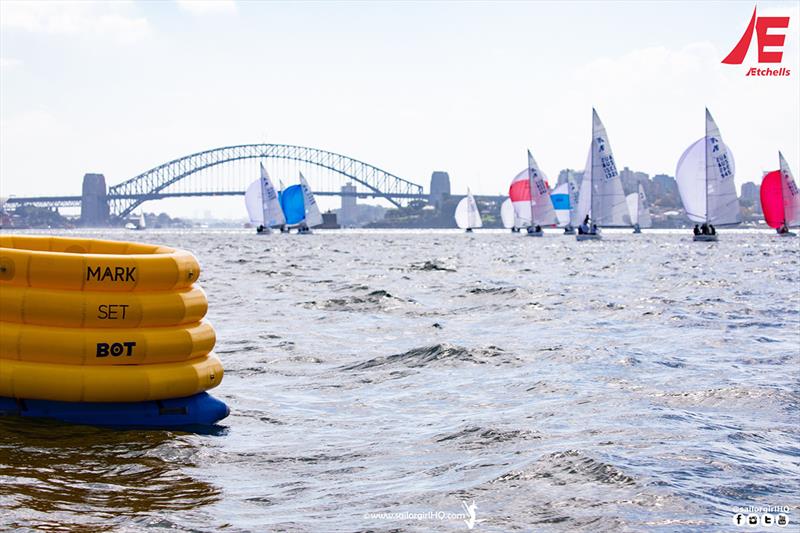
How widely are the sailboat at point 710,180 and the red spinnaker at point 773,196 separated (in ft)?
29.5

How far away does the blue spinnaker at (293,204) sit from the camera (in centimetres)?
9719

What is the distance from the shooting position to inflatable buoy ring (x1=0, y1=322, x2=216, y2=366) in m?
6.48

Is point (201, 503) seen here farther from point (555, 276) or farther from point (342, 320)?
point (555, 276)

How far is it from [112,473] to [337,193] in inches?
5543

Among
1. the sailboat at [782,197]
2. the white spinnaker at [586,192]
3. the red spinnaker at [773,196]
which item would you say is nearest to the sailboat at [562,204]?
the white spinnaker at [586,192]

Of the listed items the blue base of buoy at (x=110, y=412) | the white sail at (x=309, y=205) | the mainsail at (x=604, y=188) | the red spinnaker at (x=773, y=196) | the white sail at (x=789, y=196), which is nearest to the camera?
the blue base of buoy at (x=110, y=412)

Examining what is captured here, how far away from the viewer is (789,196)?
67.1m

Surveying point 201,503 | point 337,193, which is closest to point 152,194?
point 337,193

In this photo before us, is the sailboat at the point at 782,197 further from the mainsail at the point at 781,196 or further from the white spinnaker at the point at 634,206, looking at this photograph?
the white spinnaker at the point at 634,206

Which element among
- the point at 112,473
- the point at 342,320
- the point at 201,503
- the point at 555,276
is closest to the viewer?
the point at 201,503

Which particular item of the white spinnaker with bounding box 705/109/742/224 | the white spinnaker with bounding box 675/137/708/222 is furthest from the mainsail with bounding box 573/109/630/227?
the white spinnaker with bounding box 705/109/742/224

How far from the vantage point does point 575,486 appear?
5.28 meters

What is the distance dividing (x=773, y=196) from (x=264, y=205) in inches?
1779

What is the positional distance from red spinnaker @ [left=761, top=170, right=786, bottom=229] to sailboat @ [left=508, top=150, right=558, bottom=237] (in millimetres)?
15367
